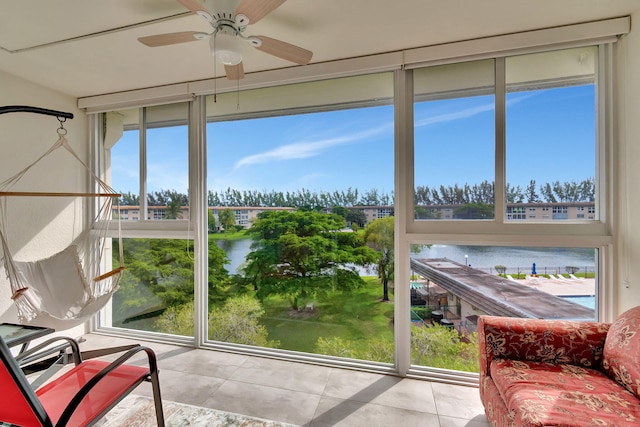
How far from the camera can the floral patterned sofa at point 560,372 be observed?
1164 millimetres

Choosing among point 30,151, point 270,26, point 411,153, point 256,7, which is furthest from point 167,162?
point 411,153

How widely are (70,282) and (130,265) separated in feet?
2.47

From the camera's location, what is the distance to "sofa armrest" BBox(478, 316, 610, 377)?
157cm

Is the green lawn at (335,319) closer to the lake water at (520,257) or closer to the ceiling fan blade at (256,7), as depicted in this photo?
the lake water at (520,257)

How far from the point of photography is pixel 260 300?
2691mm

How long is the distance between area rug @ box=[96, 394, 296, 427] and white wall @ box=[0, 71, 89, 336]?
1.21 meters

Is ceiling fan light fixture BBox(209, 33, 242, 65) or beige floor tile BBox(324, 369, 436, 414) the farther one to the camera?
beige floor tile BBox(324, 369, 436, 414)

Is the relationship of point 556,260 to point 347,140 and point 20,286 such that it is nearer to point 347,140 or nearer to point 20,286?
point 347,140

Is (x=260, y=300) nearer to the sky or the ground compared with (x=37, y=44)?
nearer to the ground

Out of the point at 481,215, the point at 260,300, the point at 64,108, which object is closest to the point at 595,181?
the point at 481,215

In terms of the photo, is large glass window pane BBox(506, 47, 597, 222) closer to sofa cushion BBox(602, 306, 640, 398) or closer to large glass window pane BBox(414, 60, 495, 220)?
large glass window pane BBox(414, 60, 495, 220)

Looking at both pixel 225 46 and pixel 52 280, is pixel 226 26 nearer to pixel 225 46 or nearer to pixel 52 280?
pixel 225 46

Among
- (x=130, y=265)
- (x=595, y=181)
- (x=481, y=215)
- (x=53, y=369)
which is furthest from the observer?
(x=130, y=265)

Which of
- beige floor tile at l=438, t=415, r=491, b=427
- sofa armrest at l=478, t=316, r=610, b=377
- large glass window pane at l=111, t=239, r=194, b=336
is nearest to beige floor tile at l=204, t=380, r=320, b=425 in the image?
beige floor tile at l=438, t=415, r=491, b=427
